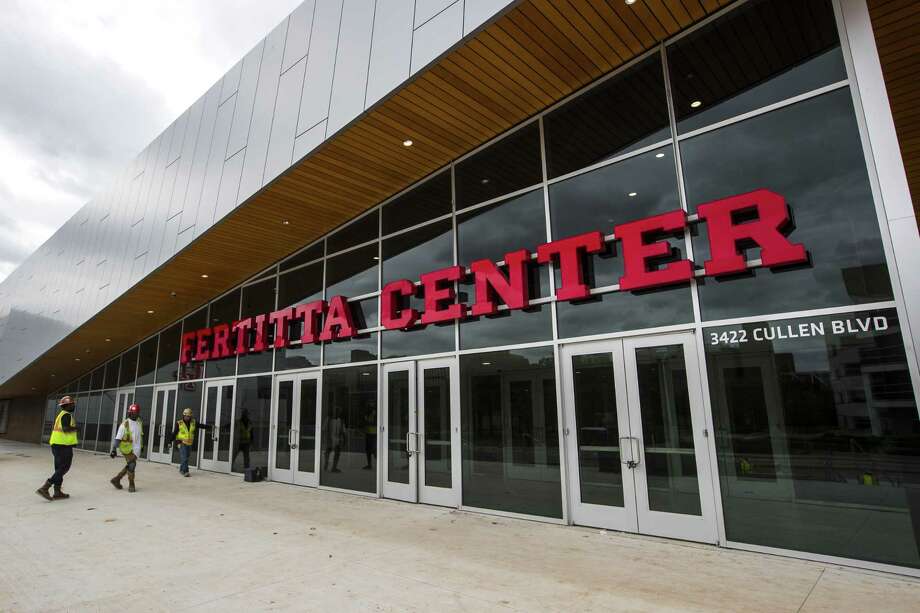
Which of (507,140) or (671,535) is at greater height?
(507,140)

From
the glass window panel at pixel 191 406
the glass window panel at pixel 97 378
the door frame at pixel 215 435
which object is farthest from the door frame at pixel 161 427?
the glass window panel at pixel 97 378

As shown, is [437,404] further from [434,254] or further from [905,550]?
[905,550]

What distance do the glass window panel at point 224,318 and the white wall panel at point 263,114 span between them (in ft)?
17.3

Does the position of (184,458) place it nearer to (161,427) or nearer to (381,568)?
(161,427)

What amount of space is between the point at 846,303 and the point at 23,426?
3802cm

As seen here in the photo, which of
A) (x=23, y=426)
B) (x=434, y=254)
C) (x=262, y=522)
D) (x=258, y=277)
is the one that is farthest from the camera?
(x=23, y=426)

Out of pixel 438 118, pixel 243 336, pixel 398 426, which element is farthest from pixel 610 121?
pixel 243 336

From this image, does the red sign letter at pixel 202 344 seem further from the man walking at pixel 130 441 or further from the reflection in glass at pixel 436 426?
the reflection in glass at pixel 436 426

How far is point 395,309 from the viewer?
9.48 metres

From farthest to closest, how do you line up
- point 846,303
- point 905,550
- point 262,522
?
point 262,522 < point 846,303 < point 905,550

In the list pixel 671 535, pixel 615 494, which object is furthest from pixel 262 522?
pixel 671 535

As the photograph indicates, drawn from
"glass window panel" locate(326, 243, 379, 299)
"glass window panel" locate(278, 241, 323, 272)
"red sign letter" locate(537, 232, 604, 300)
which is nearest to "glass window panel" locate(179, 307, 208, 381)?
"glass window panel" locate(278, 241, 323, 272)

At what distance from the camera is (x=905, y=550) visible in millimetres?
4590

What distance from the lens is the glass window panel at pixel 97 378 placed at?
21188mm
